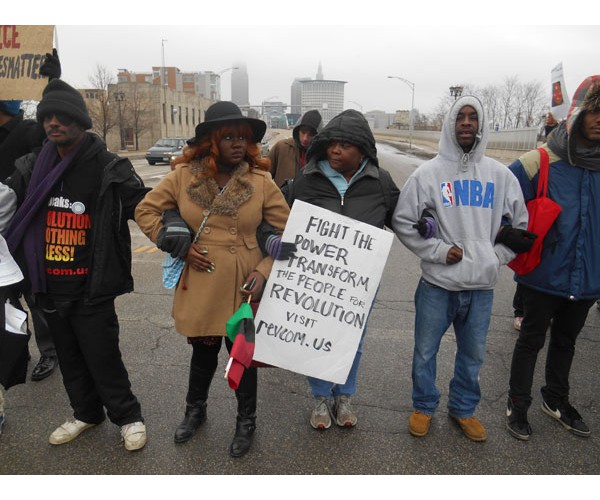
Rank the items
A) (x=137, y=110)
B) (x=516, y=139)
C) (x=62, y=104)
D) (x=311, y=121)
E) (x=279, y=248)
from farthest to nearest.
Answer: (x=137, y=110)
(x=516, y=139)
(x=311, y=121)
(x=279, y=248)
(x=62, y=104)

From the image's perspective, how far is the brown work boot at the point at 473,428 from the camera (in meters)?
2.83

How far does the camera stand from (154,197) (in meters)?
2.56

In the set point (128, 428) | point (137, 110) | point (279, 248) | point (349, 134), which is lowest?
point (128, 428)

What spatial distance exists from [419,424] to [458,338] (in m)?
0.57

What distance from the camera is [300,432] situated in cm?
291

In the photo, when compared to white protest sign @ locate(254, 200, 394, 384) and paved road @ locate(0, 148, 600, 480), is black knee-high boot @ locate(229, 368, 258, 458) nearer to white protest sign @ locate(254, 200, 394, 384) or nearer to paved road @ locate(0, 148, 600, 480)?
paved road @ locate(0, 148, 600, 480)

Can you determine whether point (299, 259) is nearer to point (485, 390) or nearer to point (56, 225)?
point (56, 225)

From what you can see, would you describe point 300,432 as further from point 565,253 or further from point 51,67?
point 51,67

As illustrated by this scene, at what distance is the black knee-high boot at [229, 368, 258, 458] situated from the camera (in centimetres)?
271

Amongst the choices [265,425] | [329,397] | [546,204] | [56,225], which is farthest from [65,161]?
[546,204]

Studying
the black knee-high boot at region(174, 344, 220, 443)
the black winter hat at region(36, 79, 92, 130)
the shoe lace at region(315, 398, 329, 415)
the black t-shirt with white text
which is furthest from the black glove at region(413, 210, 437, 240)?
the black winter hat at region(36, 79, 92, 130)

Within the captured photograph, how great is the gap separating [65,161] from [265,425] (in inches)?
76.2

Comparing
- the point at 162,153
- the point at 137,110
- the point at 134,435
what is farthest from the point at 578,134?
the point at 137,110

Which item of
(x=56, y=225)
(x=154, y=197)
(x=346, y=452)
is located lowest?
(x=346, y=452)
